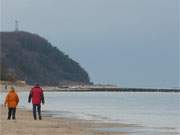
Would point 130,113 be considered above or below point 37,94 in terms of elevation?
below

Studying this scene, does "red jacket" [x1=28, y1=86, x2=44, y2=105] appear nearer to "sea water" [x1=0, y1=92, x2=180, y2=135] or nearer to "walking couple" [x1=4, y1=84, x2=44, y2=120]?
"walking couple" [x1=4, y1=84, x2=44, y2=120]

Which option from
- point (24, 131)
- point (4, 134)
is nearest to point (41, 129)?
point (24, 131)

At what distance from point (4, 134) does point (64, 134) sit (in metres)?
2.61

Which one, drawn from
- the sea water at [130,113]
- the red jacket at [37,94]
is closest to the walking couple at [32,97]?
the red jacket at [37,94]

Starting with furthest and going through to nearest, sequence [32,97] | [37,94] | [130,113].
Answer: [130,113] < [32,97] < [37,94]

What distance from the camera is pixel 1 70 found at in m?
198

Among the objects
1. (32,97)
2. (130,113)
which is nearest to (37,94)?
(32,97)

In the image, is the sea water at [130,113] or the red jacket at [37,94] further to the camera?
the sea water at [130,113]

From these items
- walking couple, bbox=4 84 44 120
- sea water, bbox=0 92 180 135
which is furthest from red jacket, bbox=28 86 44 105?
sea water, bbox=0 92 180 135

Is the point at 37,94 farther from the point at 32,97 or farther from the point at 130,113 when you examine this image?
the point at 130,113

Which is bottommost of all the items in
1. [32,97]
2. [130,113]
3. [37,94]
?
[130,113]

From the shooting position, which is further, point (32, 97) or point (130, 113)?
point (130, 113)

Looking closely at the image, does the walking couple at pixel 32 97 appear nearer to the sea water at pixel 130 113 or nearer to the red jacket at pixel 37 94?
the red jacket at pixel 37 94

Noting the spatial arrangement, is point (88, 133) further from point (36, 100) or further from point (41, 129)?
point (36, 100)
